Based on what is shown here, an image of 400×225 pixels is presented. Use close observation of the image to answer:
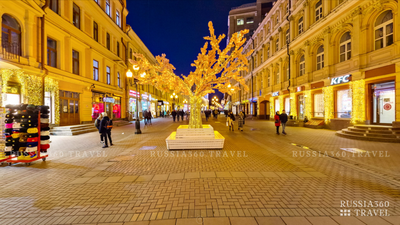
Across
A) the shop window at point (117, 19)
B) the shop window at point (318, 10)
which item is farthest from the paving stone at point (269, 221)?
the shop window at point (117, 19)

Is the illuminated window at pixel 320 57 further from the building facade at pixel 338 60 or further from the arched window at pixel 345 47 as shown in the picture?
the arched window at pixel 345 47

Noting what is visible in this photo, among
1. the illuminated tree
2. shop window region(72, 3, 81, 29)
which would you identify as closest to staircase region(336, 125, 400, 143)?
the illuminated tree

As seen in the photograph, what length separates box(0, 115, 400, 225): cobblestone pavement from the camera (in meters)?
3.17

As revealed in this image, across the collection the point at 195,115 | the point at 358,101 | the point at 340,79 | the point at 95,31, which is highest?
the point at 95,31

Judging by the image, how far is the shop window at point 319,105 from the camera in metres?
18.0

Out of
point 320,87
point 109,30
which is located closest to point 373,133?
point 320,87

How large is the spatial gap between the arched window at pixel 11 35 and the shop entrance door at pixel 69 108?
4387 mm

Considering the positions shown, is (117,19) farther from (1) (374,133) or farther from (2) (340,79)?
(1) (374,133)

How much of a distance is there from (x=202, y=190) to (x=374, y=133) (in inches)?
482

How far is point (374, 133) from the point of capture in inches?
427

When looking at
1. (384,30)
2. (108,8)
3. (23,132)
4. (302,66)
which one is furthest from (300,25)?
(23,132)

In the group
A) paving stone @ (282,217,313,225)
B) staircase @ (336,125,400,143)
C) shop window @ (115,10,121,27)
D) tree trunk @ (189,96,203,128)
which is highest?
shop window @ (115,10,121,27)

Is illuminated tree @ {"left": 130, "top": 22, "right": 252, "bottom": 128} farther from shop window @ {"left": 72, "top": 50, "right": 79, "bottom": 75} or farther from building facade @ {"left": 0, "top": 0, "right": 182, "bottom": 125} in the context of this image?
shop window @ {"left": 72, "top": 50, "right": 79, "bottom": 75}

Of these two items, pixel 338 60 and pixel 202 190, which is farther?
pixel 338 60
